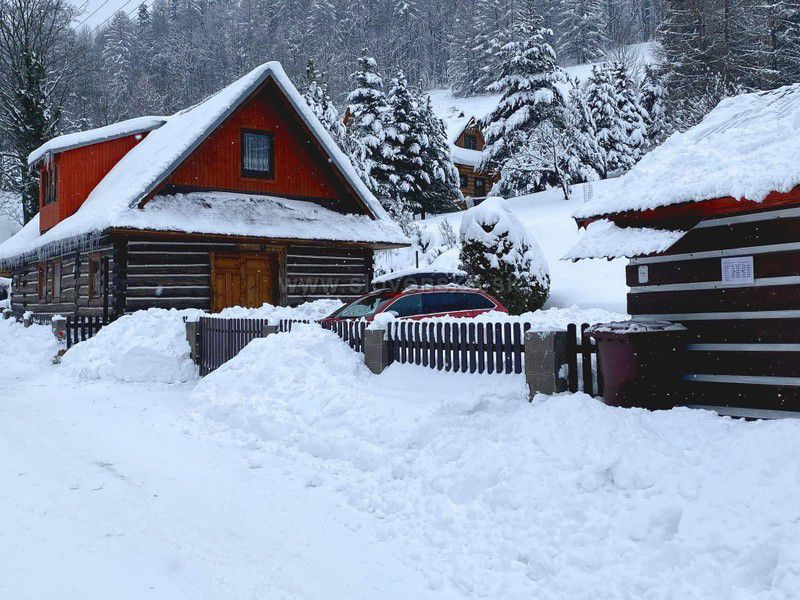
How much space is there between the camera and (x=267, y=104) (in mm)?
19984

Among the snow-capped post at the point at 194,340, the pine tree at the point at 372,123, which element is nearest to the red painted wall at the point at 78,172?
the snow-capped post at the point at 194,340

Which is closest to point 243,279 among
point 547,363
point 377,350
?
point 377,350

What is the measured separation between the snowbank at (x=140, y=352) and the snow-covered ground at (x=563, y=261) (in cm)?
847

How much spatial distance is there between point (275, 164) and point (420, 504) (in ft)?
53.1

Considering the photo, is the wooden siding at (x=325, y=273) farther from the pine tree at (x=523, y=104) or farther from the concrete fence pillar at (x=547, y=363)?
the pine tree at (x=523, y=104)

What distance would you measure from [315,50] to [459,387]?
87.7 metres

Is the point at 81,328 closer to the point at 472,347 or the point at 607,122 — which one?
the point at 472,347

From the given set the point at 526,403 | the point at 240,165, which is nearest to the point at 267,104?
the point at 240,165

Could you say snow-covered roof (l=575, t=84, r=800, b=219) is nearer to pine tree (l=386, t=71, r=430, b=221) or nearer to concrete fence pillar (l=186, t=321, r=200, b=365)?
concrete fence pillar (l=186, t=321, r=200, b=365)

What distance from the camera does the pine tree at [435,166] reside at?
41.0m

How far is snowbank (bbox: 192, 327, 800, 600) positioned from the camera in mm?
3996

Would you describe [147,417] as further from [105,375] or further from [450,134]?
[450,134]

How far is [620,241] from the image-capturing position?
640 centimetres

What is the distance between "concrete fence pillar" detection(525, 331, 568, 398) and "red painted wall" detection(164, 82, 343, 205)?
46.7 feet
